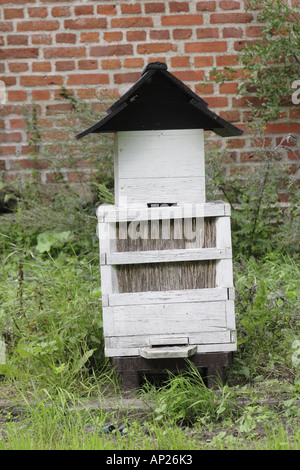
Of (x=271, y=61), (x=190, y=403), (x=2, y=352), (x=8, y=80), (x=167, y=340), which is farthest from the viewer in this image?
(x=8, y=80)

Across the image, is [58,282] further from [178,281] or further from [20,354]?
[178,281]

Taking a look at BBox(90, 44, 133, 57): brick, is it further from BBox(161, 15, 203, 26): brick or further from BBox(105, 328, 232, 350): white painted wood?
BBox(105, 328, 232, 350): white painted wood

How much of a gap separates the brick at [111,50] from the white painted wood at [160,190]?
2.52 metres

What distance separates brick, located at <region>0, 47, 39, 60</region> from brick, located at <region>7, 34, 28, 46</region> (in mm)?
49

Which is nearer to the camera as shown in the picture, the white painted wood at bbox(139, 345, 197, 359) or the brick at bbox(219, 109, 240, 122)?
the white painted wood at bbox(139, 345, 197, 359)

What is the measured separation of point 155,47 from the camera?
4.89 m

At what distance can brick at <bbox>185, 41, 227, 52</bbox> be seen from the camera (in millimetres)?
4891

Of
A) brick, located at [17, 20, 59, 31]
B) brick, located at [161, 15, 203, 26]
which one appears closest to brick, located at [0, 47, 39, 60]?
brick, located at [17, 20, 59, 31]

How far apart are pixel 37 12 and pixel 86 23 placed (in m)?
0.42

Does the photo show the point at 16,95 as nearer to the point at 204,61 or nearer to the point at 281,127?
the point at 204,61

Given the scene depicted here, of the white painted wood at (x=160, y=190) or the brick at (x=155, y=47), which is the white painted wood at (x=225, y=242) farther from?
the brick at (x=155, y=47)

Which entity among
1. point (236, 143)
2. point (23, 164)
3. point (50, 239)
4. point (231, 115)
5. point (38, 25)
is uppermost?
point (38, 25)

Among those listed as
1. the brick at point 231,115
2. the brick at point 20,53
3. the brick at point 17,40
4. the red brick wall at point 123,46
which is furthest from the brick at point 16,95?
the brick at point 231,115

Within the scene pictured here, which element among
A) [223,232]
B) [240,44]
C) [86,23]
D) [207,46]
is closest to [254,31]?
[240,44]
